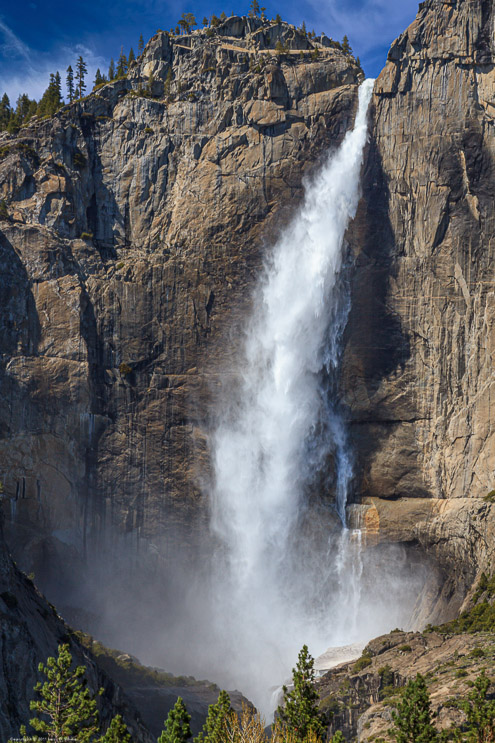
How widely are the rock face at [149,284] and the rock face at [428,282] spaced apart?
694cm

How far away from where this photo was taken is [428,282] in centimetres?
7038

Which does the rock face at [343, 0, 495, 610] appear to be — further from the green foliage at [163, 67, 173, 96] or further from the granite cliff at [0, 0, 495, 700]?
the green foliage at [163, 67, 173, 96]

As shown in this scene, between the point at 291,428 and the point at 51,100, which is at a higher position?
the point at 51,100

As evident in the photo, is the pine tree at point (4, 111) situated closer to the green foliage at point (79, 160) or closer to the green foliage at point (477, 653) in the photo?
the green foliage at point (79, 160)

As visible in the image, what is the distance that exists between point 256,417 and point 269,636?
20040 millimetres

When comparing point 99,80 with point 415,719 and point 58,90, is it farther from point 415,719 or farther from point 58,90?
point 415,719

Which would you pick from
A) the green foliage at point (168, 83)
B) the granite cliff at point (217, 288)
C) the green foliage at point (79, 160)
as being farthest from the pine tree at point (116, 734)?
the green foliage at point (168, 83)

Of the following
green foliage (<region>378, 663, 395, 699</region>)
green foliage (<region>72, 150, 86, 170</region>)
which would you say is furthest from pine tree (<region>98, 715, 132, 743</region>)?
green foliage (<region>72, 150, 86, 170</region>)

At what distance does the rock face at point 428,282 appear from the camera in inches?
2675

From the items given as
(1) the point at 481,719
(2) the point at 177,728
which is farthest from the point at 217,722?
(1) the point at 481,719

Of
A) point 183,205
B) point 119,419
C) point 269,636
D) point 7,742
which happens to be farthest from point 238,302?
point 7,742

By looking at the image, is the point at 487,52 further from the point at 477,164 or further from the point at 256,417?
the point at 256,417

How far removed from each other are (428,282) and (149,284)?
86.0 ft

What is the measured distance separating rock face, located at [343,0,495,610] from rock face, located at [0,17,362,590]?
273 inches
